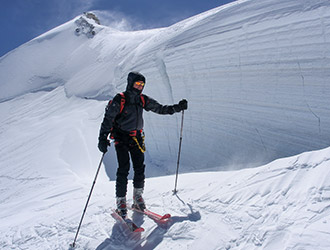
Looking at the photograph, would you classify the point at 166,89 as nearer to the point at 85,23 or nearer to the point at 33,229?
the point at 33,229

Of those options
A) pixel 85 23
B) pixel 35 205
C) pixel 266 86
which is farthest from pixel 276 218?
pixel 85 23

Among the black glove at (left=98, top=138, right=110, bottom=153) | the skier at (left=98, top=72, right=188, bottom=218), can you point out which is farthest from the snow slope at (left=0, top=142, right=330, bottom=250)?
the black glove at (left=98, top=138, right=110, bottom=153)

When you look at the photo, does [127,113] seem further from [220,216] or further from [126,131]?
[220,216]

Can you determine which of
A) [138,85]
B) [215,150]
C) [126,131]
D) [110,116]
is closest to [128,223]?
[126,131]

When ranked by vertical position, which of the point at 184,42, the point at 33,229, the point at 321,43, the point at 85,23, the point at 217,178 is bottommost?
the point at 217,178

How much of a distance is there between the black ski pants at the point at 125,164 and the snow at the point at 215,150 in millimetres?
395

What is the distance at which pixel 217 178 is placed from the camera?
144 inches

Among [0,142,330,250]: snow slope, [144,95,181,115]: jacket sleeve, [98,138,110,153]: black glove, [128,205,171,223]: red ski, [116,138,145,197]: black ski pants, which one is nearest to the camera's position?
[0,142,330,250]: snow slope

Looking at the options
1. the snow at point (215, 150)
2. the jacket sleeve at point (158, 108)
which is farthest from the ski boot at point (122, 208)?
the jacket sleeve at point (158, 108)

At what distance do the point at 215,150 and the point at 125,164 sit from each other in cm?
313

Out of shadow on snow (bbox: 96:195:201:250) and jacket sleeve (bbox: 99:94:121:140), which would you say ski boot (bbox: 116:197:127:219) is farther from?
jacket sleeve (bbox: 99:94:121:140)

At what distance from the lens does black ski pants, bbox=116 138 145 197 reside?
3.21 m

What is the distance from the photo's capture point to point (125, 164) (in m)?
3.22

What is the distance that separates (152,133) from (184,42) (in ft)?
9.22
